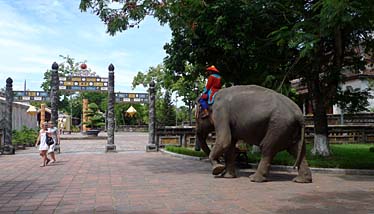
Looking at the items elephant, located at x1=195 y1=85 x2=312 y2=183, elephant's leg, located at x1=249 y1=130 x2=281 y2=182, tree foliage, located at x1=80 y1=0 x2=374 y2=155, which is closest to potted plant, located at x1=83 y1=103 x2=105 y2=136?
tree foliage, located at x1=80 y1=0 x2=374 y2=155

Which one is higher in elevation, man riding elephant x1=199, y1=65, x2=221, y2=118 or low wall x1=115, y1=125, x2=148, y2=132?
man riding elephant x1=199, y1=65, x2=221, y2=118

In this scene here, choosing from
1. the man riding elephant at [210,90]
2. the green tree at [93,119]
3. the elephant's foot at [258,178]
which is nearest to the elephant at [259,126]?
the elephant's foot at [258,178]

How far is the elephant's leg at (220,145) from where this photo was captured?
9.40m

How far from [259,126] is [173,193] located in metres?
2.87

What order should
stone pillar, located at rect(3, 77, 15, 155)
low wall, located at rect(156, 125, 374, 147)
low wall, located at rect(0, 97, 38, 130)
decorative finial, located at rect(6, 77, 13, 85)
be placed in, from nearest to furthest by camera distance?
stone pillar, located at rect(3, 77, 15, 155)
decorative finial, located at rect(6, 77, 13, 85)
low wall, located at rect(156, 125, 374, 147)
low wall, located at rect(0, 97, 38, 130)

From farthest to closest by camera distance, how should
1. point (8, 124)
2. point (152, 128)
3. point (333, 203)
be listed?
point (152, 128) → point (8, 124) → point (333, 203)

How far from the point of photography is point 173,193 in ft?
25.1

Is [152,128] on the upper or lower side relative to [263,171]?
upper

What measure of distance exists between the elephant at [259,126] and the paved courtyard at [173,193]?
45 centimetres

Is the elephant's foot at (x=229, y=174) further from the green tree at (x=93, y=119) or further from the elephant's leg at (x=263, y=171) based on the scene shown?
the green tree at (x=93, y=119)

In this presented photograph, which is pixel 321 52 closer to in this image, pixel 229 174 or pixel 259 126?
pixel 259 126

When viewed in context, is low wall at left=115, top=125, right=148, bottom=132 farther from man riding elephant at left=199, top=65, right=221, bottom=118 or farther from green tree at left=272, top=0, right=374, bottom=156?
man riding elephant at left=199, top=65, right=221, bottom=118

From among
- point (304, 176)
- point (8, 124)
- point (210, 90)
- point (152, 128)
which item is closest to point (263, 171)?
point (304, 176)

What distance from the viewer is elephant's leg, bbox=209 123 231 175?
9398 millimetres
